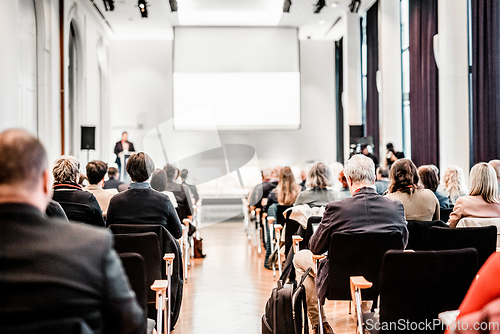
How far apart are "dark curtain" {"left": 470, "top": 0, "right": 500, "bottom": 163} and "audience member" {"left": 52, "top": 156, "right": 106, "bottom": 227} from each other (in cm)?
579

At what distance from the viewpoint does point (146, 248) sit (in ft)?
8.79

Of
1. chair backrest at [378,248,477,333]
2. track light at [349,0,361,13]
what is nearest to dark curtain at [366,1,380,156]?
track light at [349,0,361,13]

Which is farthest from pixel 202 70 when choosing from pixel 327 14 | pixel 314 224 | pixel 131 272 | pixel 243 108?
pixel 131 272

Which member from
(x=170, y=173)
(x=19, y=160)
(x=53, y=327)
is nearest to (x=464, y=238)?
(x=53, y=327)

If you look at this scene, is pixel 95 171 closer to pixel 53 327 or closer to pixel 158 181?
pixel 158 181

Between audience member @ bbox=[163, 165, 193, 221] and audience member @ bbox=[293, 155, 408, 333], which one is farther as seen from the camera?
audience member @ bbox=[163, 165, 193, 221]

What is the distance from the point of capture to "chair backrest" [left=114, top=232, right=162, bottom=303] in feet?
8.64

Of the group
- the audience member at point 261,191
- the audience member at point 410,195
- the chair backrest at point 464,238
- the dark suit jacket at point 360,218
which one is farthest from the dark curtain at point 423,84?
the dark suit jacket at point 360,218

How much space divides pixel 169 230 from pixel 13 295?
2.31 meters

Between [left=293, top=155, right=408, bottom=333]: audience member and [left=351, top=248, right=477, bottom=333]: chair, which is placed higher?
[left=293, top=155, right=408, bottom=333]: audience member

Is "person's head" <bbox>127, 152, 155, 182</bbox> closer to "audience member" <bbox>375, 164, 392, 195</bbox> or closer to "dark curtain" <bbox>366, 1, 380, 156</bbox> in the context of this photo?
"audience member" <bbox>375, 164, 392, 195</bbox>

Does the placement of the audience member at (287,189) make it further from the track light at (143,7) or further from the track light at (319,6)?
the track light at (143,7)

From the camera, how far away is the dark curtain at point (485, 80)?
21.8 feet

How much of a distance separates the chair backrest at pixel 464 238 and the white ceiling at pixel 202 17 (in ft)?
31.9
